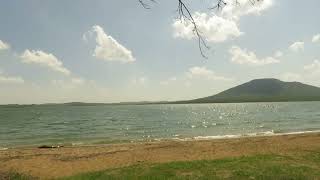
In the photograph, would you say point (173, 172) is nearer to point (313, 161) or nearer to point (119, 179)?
point (119, 179)

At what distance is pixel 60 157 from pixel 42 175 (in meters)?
7.01

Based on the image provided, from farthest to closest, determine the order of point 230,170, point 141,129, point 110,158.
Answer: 1. point 141,129
2. point 110,158
3. point 230,170

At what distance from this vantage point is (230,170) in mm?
15945

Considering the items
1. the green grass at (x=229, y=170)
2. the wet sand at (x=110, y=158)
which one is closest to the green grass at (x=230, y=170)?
the green grass at (x=229, y=170)

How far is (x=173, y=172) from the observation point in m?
16.1

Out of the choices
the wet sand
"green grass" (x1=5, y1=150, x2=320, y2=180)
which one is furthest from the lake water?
"green grass" (x1=5, y1=150, x2=320, y2=180)

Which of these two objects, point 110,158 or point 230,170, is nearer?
point 230,170

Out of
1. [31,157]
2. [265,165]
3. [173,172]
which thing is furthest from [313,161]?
[31,157]

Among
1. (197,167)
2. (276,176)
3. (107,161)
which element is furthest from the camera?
(107,161)

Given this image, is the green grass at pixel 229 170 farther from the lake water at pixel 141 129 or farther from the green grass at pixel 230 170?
the lake water at pixel 141 129

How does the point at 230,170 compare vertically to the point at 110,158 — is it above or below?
above

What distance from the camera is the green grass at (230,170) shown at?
15016 mm

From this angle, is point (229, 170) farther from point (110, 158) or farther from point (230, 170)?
point (110, 158)

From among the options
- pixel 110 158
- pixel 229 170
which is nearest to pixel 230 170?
pixel 229 170
